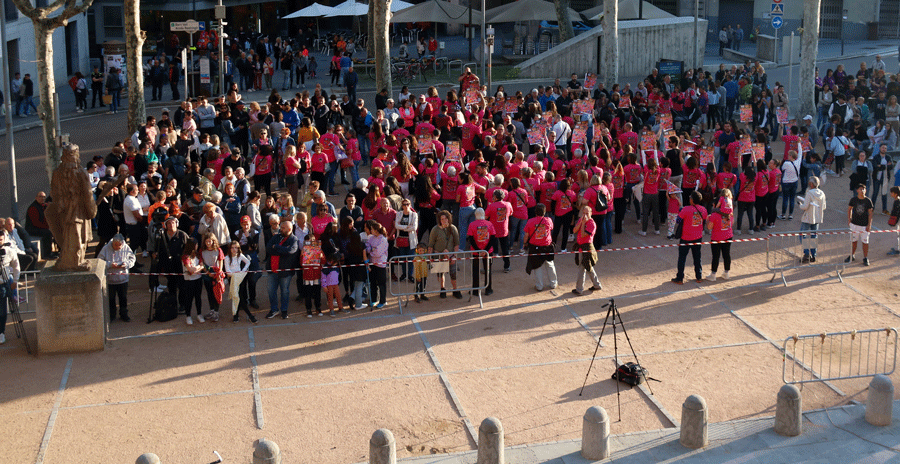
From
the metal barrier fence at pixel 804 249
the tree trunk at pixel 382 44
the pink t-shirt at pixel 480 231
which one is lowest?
the metal barrier fence at pixel 804 249

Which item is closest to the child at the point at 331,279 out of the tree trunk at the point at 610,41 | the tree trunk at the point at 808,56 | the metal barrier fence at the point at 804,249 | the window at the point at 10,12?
the metal barrier fence at the point at 804,249

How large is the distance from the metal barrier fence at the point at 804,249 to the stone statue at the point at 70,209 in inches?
419

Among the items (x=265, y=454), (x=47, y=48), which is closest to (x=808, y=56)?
(x=47, y=48)

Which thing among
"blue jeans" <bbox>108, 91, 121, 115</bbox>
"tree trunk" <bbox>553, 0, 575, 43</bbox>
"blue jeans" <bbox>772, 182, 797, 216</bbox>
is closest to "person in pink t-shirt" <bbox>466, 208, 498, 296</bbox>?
"blue jeans" <bbox>772, 182, 797, 216</bbox>

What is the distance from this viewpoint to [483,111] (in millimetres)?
24016

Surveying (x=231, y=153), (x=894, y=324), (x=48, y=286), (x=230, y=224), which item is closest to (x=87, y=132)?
(x=231, y=153)

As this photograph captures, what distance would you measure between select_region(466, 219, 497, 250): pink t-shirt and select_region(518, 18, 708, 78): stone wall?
21681mm

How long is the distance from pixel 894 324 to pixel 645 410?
509 cm

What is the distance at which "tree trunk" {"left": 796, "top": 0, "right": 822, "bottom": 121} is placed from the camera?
27188 millimetres

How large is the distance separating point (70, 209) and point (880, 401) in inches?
414

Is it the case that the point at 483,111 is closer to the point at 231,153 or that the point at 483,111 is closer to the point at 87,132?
the point at 231,153

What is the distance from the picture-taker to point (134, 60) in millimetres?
24031

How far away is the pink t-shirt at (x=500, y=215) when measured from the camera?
16203 mm

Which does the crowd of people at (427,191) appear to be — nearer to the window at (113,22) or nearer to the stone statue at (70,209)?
the stone statue at (70,209)
